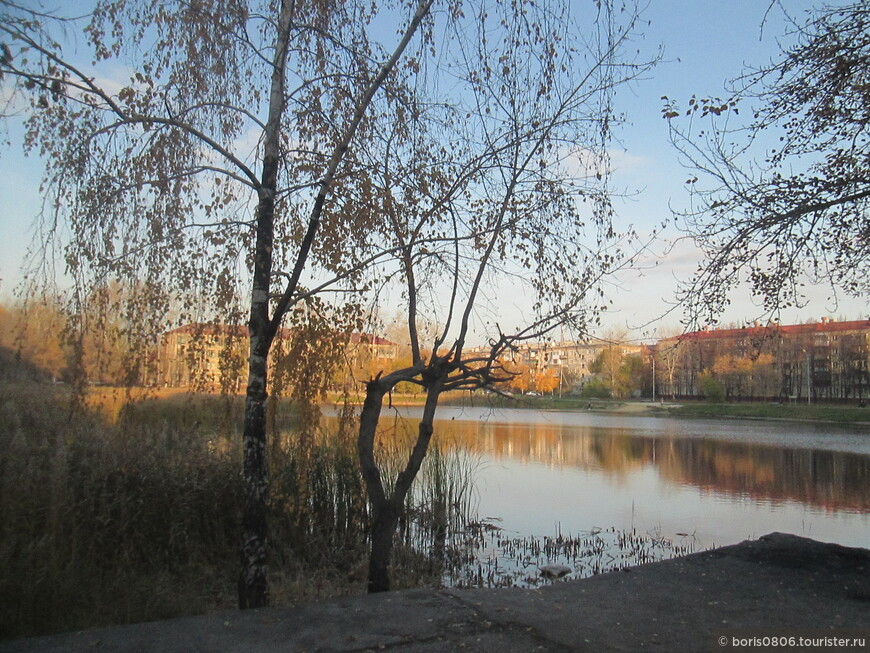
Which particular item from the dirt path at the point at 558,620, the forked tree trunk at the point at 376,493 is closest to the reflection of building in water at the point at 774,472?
the dirt path at the point at 558,620

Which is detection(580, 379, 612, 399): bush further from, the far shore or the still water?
the still water

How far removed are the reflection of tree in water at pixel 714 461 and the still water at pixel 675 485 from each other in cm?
4

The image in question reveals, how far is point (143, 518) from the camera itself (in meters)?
7.26

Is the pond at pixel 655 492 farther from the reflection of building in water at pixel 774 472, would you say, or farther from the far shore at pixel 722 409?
the far shore at pixel 722 409

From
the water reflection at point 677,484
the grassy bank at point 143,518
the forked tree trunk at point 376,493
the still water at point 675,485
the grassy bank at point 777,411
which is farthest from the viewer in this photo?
the grassy bank at point 777,411

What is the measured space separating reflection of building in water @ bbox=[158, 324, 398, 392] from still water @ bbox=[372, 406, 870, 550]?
8.65ft

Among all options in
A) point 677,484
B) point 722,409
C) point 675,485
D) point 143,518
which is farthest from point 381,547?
point 722,409

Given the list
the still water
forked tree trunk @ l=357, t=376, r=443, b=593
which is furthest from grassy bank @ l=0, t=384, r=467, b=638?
the still water

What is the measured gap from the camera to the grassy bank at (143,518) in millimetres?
5387

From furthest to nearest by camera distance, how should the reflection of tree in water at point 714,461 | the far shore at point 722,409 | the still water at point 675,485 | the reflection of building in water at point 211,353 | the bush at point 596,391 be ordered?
the bush at point 596,391, the far shore at point 722,409, the reflection of tree in water at point 714,461, the still water at point 675,485, the reflection of building in water at point 211,353

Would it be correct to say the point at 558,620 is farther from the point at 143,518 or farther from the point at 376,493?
the point at 143,518

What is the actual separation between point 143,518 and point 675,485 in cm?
1402

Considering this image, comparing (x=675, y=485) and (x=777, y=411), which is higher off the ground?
(x=777, y=411)

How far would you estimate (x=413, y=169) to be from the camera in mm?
6277
